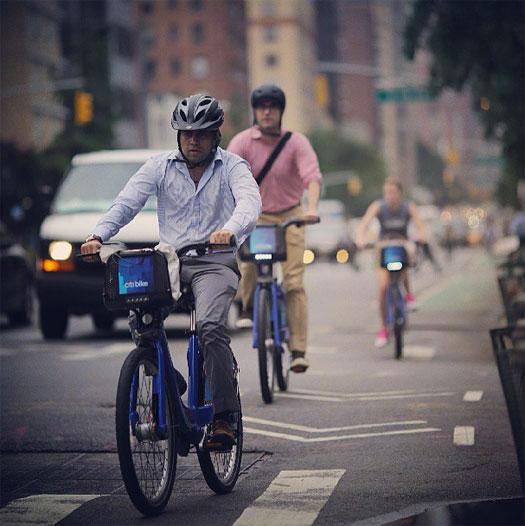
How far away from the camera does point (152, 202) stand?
18016 millimetres

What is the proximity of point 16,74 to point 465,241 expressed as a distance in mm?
29768

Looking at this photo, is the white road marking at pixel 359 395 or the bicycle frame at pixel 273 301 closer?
the bicycle frame at pixel 273 301

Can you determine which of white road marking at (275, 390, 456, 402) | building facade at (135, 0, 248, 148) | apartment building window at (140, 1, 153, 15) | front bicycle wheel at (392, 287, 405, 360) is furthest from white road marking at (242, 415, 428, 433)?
Result: apartment building window at (140, 1, 153, 15)

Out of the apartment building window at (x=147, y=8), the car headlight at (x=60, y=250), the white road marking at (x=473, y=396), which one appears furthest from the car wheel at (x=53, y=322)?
the apartment building window at (x=147, y=8)

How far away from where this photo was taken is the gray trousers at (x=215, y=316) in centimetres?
736

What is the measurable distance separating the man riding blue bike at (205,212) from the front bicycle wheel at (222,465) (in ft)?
0.30

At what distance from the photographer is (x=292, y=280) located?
1214cm

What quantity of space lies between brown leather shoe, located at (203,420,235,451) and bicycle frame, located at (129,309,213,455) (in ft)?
0.16

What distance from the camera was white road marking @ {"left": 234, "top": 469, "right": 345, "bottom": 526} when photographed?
6.86 meters

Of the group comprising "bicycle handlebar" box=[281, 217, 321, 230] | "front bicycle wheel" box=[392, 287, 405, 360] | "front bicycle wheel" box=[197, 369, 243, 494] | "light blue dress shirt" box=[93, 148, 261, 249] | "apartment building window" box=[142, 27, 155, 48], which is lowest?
"front bicycle wheel" box=[392, 287, 405, 360]

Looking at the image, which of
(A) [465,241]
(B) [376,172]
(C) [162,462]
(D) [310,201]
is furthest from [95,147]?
(B) [376,172]

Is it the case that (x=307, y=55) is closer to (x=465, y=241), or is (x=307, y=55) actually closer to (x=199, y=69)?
(x=199, y=69)

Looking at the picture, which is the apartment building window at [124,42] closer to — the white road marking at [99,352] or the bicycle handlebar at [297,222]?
the white road marking at [99,352]

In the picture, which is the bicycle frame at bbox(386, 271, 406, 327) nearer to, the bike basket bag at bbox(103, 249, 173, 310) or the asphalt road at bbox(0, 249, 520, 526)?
the asphalt road at bbox(0, 249, 520, 526)
